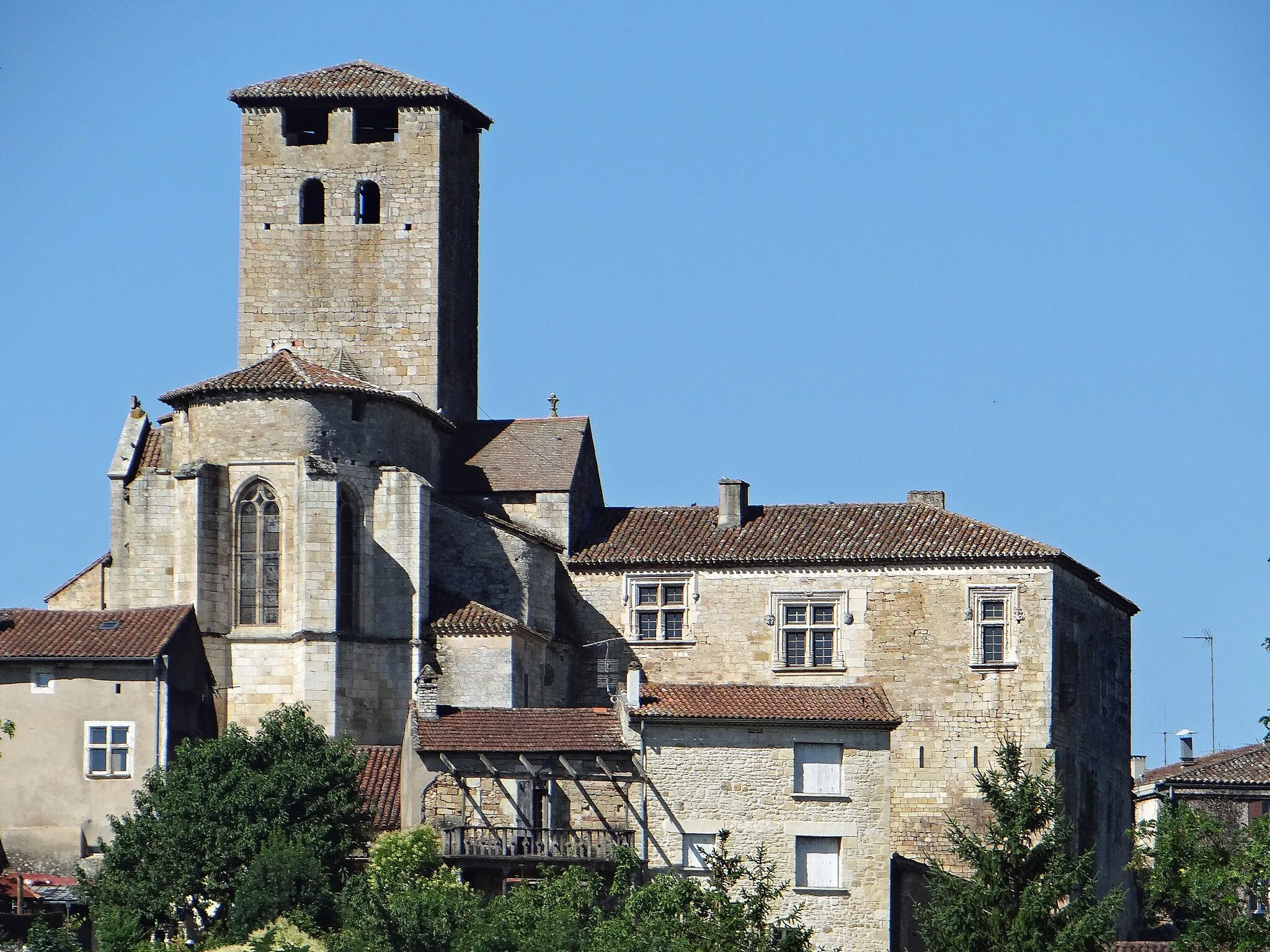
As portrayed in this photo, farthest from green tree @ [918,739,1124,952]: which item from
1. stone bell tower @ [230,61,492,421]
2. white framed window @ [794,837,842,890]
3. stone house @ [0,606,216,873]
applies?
stone bell tower @ [230,61,492,421]

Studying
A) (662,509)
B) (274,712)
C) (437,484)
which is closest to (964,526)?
(662,509)

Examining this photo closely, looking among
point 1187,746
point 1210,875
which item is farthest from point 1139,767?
point 1210,875

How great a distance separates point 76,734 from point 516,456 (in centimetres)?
1382

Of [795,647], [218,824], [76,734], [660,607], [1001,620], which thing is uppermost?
[660,607]

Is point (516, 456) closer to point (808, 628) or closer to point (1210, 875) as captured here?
point (808, 628)

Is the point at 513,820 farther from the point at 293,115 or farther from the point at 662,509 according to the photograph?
the point at 293,115

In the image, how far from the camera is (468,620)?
56875mm

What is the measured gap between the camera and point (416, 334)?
206 ft

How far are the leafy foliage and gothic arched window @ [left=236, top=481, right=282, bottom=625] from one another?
17686 mm

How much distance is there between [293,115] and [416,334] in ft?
19.5

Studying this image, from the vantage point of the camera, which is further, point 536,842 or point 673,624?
point 673,624

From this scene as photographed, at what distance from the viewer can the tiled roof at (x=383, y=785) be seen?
50781mm

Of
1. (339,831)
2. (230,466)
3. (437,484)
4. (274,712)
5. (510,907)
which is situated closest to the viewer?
(510,907)

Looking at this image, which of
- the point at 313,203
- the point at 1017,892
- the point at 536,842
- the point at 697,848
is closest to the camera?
the point at 1017,892
